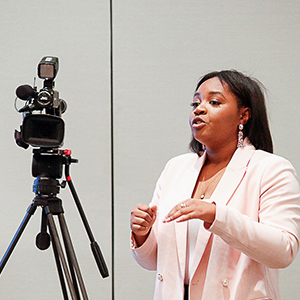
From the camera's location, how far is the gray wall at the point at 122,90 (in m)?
2.39

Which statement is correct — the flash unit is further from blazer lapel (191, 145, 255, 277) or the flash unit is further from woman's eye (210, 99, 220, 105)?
blazer lapel (191, 145, 255, 277)

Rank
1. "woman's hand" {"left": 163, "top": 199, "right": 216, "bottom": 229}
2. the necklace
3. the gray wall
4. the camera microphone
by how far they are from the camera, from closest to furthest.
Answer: "woman's hand" {"left": 163, "top": 199, "right": 216, "bottom": 229} < the necklace < the camera microphone < the gray wall

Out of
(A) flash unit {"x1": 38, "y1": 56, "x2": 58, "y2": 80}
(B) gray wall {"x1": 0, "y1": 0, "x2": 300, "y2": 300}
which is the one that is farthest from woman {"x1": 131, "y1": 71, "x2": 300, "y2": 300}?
(B) gray wall {"x1": 0, "y1": 0, "x2": 300, "y2": 300}

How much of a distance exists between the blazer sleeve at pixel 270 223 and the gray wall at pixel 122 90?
1.12m

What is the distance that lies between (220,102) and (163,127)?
97 cm

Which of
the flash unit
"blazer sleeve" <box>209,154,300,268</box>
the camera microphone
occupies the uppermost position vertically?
the flash unit

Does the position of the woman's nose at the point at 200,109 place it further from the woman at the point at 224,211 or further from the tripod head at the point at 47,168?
the tripod head at the point at 47,168

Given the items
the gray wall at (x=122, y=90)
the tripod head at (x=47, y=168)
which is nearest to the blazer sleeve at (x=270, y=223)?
the tripod head at (x=47, y=168)

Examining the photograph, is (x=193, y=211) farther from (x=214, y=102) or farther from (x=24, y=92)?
(x=24, y=92)

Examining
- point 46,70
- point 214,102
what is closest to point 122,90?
point 46,70

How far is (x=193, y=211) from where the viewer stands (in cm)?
116

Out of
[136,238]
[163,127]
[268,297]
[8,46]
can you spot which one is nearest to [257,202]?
[268,297]

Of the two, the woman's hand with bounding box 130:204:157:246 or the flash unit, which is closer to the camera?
the woman's hand with bounding box 130:204:157:246

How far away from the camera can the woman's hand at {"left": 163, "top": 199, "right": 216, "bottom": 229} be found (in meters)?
1.15
